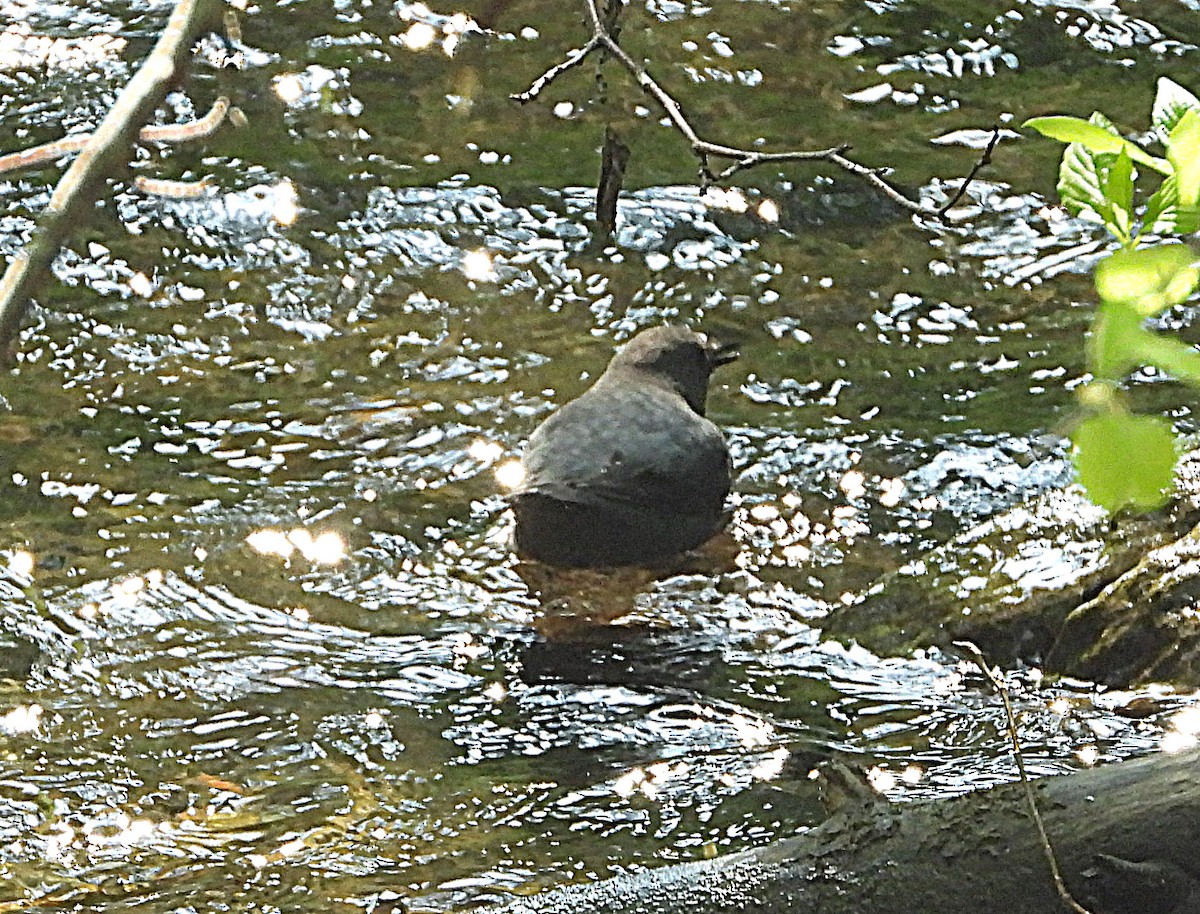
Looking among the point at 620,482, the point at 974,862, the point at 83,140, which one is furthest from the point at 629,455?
the point at 83,140

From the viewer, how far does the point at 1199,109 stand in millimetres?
842

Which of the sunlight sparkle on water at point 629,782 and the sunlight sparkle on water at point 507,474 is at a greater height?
the sunlight sparkle on water at point 629,782

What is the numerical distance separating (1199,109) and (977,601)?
331 centimetres

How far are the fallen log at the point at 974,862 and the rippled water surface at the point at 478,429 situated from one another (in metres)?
1.14

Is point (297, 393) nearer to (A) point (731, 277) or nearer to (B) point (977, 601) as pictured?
(A) point (731, 277)

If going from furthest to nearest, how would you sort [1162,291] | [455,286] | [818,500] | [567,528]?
[455,286], [818,500], [567,528], [1162,291]

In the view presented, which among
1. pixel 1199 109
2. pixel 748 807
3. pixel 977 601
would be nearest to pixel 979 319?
pixel 977 601

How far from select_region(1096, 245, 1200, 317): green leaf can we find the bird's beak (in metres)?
4.52

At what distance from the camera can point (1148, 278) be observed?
28.5 inches

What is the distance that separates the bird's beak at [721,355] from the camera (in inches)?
207

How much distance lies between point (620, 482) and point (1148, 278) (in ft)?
12.3

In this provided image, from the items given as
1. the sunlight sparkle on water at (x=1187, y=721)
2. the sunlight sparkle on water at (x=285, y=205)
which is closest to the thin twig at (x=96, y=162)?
the sunlight sparkle on water at (x=1187, y=721)

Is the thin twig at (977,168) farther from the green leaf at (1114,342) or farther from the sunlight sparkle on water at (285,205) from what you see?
the sunlight sparkle on water at (285,205)

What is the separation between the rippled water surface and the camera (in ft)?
11.4
